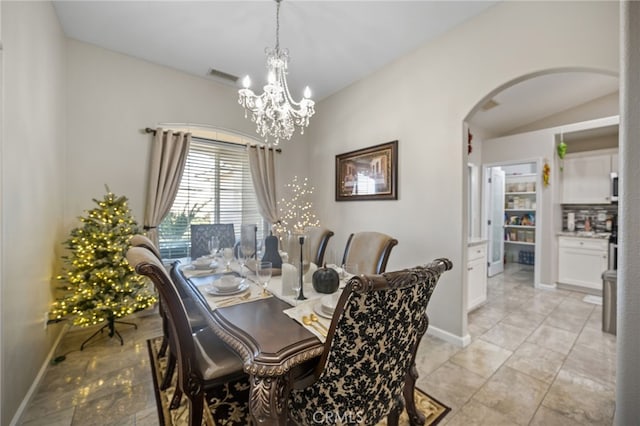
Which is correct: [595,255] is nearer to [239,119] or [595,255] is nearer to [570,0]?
[570,0]

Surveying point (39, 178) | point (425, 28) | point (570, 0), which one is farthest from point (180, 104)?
point (570, 0)

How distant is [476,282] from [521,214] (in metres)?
3.67

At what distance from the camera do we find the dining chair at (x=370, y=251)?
2209 mm

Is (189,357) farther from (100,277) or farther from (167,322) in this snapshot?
(100,277)

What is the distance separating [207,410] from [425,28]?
376 cm

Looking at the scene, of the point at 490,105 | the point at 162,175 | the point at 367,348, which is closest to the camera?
the point at 367,348

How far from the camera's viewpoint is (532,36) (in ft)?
6.88

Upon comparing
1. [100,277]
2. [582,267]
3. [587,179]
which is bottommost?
[582,267]

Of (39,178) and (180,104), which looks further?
(180,104)

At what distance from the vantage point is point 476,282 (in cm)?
340

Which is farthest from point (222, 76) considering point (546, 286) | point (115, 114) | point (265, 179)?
point (546, 286)

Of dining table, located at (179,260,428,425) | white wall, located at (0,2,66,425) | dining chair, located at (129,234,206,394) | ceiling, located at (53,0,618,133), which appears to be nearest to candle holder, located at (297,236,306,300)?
dining table, located at (179,260,428,425)

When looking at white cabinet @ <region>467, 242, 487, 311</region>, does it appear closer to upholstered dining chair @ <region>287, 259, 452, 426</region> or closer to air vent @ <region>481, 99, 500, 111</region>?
air vent @ <region>481, 99, 500, 111</region>

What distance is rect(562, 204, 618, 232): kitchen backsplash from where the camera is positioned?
443 cm
